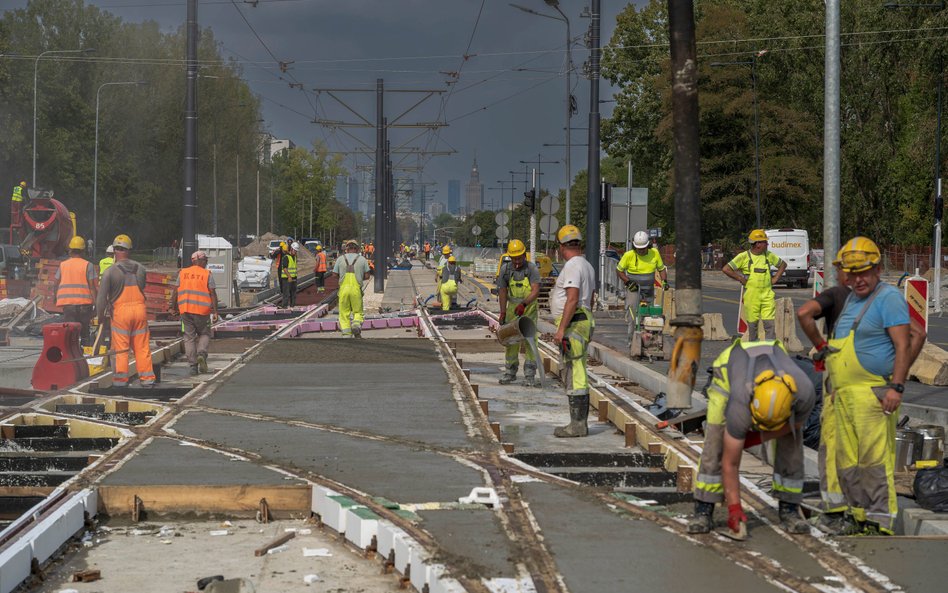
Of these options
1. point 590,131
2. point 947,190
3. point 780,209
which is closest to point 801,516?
point 590,131

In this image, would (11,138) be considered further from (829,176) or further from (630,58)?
(829,176)

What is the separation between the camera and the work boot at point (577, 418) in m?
11.6

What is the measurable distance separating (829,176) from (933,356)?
452 cm

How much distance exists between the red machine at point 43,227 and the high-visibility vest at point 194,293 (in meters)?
14.9

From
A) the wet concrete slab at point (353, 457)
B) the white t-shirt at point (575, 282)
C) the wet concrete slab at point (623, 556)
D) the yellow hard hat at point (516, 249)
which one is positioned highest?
the yellow hard hat at point (516, 249)

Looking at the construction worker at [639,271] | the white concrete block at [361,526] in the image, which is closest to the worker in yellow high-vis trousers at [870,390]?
the white concrete block at [361,526]

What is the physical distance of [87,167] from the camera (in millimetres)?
80875

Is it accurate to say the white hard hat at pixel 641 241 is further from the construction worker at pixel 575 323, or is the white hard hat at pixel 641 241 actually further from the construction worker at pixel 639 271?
the construction worker at pixel 575 323

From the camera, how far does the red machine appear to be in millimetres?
30375

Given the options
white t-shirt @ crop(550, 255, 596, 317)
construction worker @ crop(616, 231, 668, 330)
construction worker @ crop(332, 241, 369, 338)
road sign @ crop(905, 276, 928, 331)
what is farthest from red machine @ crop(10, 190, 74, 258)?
white t-shirt @ crop(550, 255, 596, 317)

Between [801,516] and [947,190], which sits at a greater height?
[947,190]

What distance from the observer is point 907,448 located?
32.8 ft

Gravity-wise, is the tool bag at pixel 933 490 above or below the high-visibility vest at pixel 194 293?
below

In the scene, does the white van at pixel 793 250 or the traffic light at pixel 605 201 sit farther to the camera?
the white van at pixel 793 250
